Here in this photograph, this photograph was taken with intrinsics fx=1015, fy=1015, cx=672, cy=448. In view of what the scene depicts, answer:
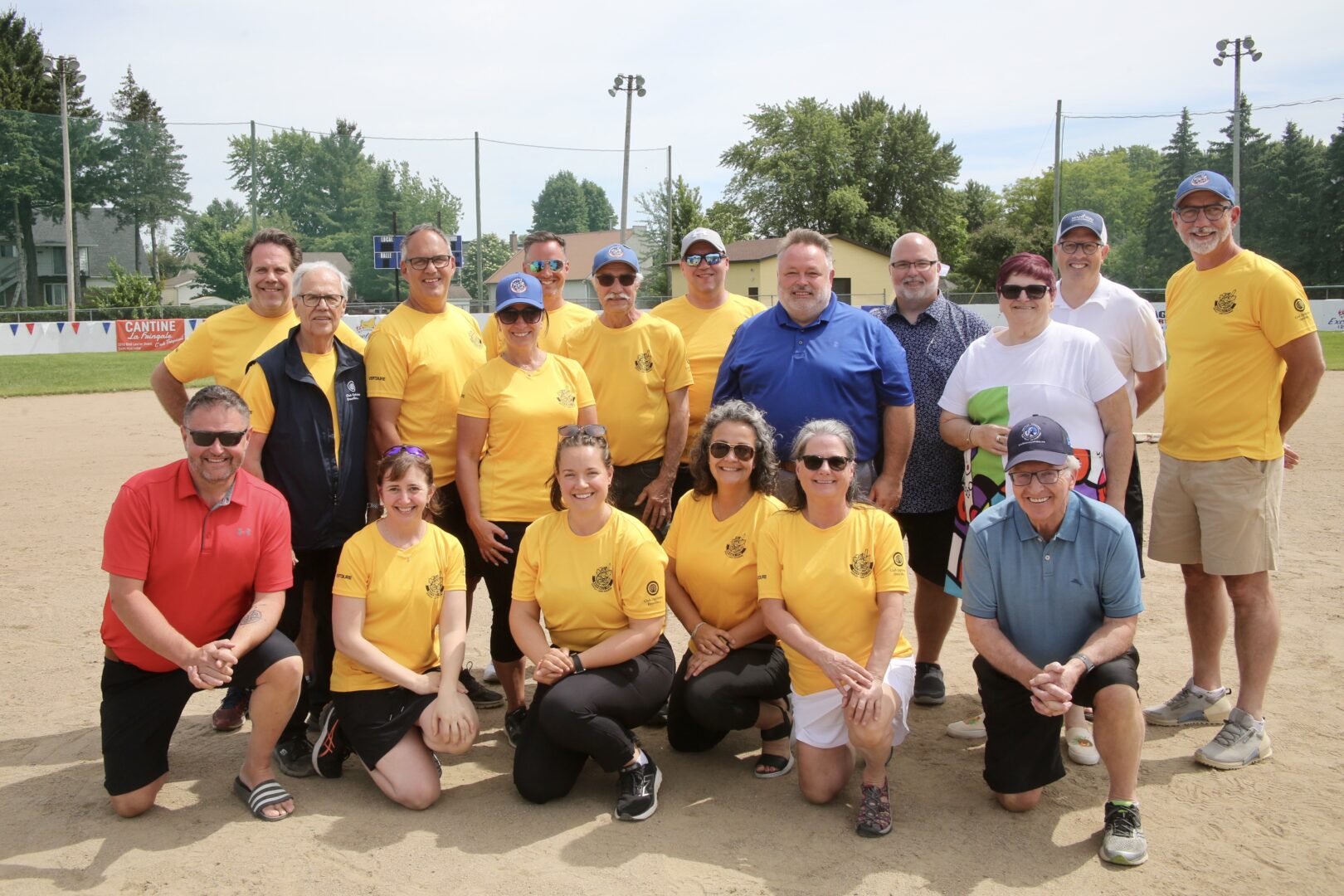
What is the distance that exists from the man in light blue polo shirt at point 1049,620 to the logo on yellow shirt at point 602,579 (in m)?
1.47

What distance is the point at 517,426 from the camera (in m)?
4.73

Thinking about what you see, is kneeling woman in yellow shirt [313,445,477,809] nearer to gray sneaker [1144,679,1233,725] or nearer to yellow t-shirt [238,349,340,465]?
yellow t-shirt [238,349,340,465]

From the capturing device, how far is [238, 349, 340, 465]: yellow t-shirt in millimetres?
4574

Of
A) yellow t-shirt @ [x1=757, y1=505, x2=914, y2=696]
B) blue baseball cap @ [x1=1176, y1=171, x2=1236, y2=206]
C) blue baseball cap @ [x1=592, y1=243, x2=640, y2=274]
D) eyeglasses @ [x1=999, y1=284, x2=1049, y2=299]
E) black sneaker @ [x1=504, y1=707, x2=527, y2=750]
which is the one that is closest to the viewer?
yellow t-shirt @ [x1=757, y1=505, x2=914, y2=696]

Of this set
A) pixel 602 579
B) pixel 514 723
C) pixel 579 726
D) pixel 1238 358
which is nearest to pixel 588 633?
pixel 602 579

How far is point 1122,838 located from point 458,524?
323cm

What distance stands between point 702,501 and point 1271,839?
258cm

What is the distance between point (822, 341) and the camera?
489 centimetres

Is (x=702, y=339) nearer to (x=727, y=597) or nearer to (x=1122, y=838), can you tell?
(x=727, y=597)

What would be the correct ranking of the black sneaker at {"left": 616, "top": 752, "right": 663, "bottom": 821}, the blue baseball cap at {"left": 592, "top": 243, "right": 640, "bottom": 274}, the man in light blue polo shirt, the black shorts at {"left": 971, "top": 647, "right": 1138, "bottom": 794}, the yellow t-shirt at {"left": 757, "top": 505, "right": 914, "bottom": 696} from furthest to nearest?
1. the blue baseball cap at {"left": 592, "top": 243, "right": 640, "bottom": 274}
2. the yellow t-shirt at {"left": 757, "top": 505, "right": 914, "bottom": 696}
3. the black sneaker at {"left": 616, "top": 752, "right": 663, "bottom": 821}
4. the black shorts at {"left": 971, "top": 647, "right": 1138, "bottom": 794}
5. the man in light blue polo shirt

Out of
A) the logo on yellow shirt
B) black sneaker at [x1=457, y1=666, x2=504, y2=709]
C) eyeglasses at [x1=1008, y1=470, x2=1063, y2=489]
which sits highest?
eyeglasses at [x1=1008, y1=470, x2=1063, y2=489]

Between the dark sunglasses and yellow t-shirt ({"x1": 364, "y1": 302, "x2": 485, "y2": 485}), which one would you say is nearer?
the dark sunglasses

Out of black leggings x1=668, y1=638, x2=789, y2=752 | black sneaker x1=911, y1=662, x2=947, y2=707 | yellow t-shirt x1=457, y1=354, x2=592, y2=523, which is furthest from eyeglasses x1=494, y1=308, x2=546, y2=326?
black sneaker x1=911, y1=662, x2=947, y2=707

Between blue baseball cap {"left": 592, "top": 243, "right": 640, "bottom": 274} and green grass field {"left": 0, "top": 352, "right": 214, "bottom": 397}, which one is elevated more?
blue baseball cap {"left": 592, "top": 243, "right": 640, "bottom": 274}
